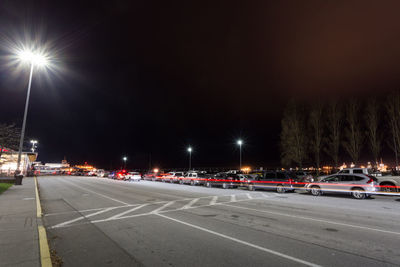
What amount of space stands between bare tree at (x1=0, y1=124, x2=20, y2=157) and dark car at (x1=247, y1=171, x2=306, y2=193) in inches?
985

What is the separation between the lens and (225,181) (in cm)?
2492

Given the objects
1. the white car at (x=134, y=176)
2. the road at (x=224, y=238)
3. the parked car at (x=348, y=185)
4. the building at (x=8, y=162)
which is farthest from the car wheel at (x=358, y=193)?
the building at (x=8, y=162)

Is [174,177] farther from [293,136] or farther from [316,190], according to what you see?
[316,190]

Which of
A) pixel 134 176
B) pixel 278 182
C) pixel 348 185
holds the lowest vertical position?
pixel 134 176

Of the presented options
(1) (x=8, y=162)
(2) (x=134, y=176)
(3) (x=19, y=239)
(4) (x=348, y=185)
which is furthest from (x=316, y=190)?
(1) (x=8, y=162)

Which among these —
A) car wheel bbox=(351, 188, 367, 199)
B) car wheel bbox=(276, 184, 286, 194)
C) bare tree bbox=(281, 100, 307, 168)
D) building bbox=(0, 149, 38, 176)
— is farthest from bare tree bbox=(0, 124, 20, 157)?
bare tree bbox=(281, 100, 307, 168)

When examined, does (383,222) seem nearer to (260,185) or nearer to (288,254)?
(288,254)

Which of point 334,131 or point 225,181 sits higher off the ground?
point 334,131

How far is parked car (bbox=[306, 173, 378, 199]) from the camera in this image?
599 inches

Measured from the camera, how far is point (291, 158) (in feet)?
122

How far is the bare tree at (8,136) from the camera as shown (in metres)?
21.6

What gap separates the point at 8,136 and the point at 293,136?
1523 inches

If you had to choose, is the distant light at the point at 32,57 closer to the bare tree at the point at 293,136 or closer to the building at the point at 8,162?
the building at the point at 8,162

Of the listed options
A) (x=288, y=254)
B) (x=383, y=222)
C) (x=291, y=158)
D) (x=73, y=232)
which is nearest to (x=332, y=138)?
(x=291, y=158)
